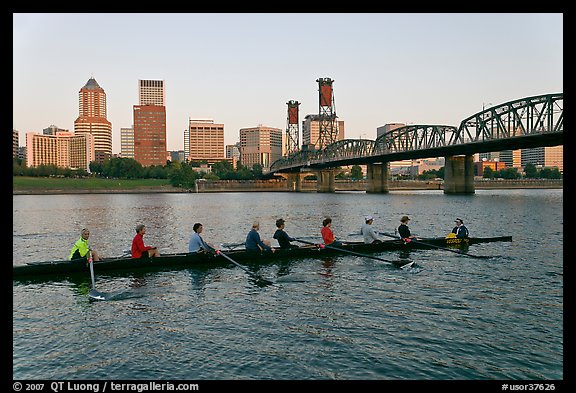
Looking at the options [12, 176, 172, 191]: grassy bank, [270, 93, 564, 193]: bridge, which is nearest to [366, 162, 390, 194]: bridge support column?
[270, 93, 564, 193]: bridge

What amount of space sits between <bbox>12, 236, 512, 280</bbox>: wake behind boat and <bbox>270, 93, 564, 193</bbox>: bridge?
170 ft

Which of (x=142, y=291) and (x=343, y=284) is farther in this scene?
(x=343, y=284)

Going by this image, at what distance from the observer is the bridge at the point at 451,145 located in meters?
93.8

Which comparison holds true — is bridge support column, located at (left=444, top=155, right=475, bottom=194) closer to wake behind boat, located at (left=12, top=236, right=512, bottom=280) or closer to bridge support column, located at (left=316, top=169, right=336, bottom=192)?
bridge support column, located at (left=316, top=169, right=336, bottom=192)

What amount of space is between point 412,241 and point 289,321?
15.6m

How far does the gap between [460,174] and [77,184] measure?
134513 millimetres

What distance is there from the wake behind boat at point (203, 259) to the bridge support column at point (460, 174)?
10480 centimetres

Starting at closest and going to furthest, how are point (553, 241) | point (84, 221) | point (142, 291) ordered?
point (142, 291), point (553, 241), point (84, 221)

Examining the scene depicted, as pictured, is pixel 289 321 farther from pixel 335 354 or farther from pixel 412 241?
Answer: pixel 412 241

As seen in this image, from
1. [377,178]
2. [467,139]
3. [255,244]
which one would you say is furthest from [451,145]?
[255,244]

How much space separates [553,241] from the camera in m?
35.3

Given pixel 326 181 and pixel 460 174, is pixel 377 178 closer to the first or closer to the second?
pixel 326 181
